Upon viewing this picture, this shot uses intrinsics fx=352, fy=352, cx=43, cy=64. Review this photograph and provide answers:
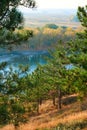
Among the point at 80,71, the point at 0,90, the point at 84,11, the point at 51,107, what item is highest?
the point at 84,11

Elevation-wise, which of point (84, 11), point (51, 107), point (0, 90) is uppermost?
point (84, 11)

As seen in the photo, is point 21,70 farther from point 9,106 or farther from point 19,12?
point 19,12

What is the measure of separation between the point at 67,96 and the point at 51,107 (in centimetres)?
579

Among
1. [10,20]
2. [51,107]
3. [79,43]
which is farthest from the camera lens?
Answer: [51,107]

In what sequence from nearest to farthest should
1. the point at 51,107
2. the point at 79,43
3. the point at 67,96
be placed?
1. the point at 79,43
2. the point at 51,107
3. the point at 67,96

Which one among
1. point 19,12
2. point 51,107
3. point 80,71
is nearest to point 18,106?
point 19,12

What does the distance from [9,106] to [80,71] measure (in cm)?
1224

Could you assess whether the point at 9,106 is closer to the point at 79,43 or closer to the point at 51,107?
the point at 79,43

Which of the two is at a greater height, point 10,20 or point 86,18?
point 10,20

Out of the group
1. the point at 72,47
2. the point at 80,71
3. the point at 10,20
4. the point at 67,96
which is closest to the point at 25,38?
the point at 10,20

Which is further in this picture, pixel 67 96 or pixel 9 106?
pixel 67 96

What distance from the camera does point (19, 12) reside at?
52.5 feet

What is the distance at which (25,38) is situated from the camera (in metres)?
16.7

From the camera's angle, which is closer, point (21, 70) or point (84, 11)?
point (21, 70)
